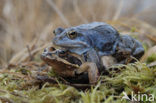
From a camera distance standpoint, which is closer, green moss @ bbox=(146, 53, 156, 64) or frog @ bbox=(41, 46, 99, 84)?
frog @ bbox=(41, 46, 99, 84)

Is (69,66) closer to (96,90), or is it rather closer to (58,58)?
(58,58)

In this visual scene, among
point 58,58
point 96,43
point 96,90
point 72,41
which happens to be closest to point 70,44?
point 72,41

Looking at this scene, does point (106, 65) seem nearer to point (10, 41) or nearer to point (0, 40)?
point (10, 41)

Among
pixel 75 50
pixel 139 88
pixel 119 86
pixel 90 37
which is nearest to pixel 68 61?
pixel 75 50

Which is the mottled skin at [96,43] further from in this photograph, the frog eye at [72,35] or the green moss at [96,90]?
the green moss at [96,90]

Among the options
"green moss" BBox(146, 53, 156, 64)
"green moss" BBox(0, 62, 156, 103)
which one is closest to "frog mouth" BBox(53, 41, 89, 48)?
"green moss" BBox(0, 62, 156, 103)

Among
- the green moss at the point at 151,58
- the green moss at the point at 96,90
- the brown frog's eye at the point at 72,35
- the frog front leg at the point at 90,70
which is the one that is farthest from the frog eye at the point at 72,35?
the green moss at the point at 151,58

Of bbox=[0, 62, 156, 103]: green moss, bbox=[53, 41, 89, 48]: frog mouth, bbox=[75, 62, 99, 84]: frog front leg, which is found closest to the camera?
bbox=[0, 62, 156, 103]: green moss

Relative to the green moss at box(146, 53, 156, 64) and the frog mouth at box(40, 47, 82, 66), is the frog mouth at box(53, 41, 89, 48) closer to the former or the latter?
the frog mouth at box(40, 47, 82, 66)
